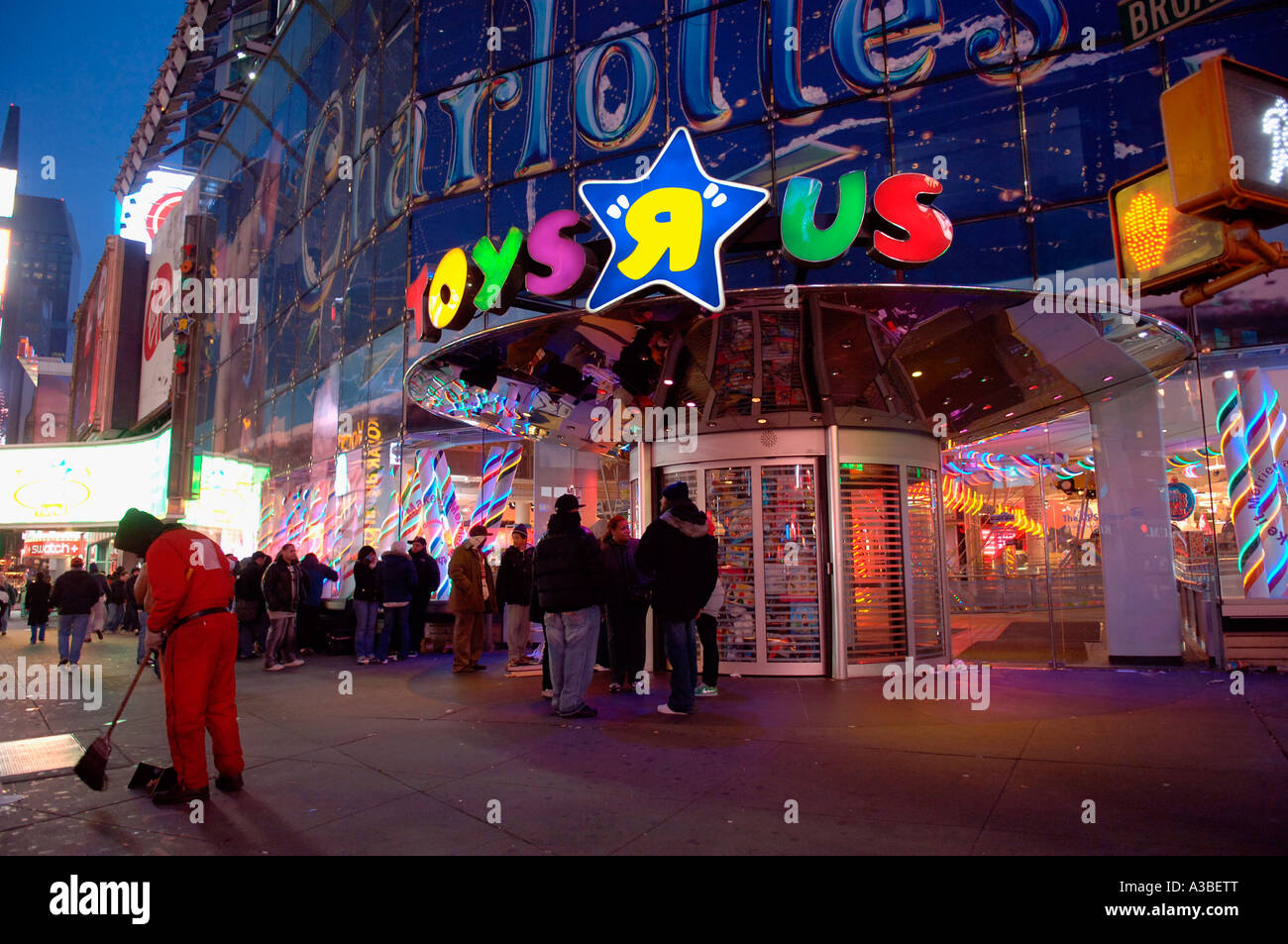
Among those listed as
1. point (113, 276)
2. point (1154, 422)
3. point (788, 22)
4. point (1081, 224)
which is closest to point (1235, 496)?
point (1154, 422)

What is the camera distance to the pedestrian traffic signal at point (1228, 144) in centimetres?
361

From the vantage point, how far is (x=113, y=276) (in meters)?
40.5

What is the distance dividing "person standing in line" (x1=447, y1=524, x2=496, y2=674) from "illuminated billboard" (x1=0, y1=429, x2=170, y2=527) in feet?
49.8

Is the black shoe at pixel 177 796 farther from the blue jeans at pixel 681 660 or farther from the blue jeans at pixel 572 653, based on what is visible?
the blue jeans at pixel 681 660

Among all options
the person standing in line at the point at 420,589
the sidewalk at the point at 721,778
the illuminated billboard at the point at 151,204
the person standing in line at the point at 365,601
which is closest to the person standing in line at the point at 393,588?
the person standing in line at the point at 365,601

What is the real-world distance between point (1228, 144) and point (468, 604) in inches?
363

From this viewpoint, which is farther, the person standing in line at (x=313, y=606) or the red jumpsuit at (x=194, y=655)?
the person standing in line at (x=313, y=606)

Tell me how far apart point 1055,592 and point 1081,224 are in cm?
463
